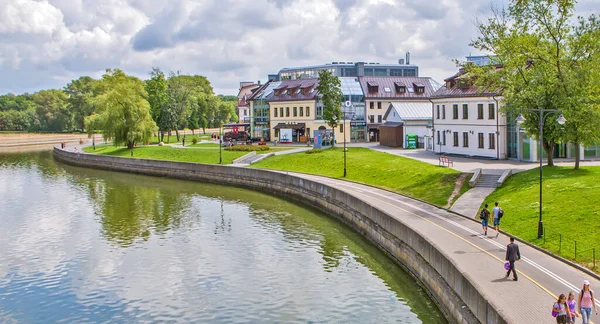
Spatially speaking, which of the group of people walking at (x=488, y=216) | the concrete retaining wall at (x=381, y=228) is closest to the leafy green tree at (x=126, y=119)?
the concrete retaining wall at (x=381, y=228)

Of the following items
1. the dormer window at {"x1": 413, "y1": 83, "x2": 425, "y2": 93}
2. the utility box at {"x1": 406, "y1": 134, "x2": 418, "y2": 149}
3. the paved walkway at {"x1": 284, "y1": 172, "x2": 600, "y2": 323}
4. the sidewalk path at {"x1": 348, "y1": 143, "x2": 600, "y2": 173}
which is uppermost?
the dormer window at {"x1": 413, "y1": 83, "x2": 425, "y2": 93}

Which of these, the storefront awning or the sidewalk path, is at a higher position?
the storefront awning

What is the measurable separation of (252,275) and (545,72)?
26.9 meters

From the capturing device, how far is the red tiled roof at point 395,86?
327 feet

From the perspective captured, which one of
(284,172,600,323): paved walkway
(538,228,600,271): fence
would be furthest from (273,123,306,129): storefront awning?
(538,228,600,271): fence

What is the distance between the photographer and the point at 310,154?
76.4 meters

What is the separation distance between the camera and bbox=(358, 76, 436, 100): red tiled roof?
9962 centimetres

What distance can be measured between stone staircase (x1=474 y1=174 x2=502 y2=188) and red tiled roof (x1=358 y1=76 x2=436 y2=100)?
51.7 meters

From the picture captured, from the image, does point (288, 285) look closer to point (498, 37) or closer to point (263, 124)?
point (498, 37)

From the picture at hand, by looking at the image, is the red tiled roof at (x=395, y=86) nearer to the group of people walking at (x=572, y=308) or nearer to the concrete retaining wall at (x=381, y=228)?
the concrete retaining wall at (x=381, y=228)

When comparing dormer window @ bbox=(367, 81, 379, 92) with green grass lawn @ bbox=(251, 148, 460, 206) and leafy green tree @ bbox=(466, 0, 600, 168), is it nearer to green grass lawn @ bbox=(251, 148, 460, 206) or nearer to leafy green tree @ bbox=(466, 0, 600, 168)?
green grass lawn @ bbox=(251, 148, 460, 206)

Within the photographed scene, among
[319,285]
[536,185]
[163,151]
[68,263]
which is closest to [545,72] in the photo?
[536,185]

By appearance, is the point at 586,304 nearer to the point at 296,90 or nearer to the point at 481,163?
the point at 481,163

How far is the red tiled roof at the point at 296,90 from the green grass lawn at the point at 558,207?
5650cm
